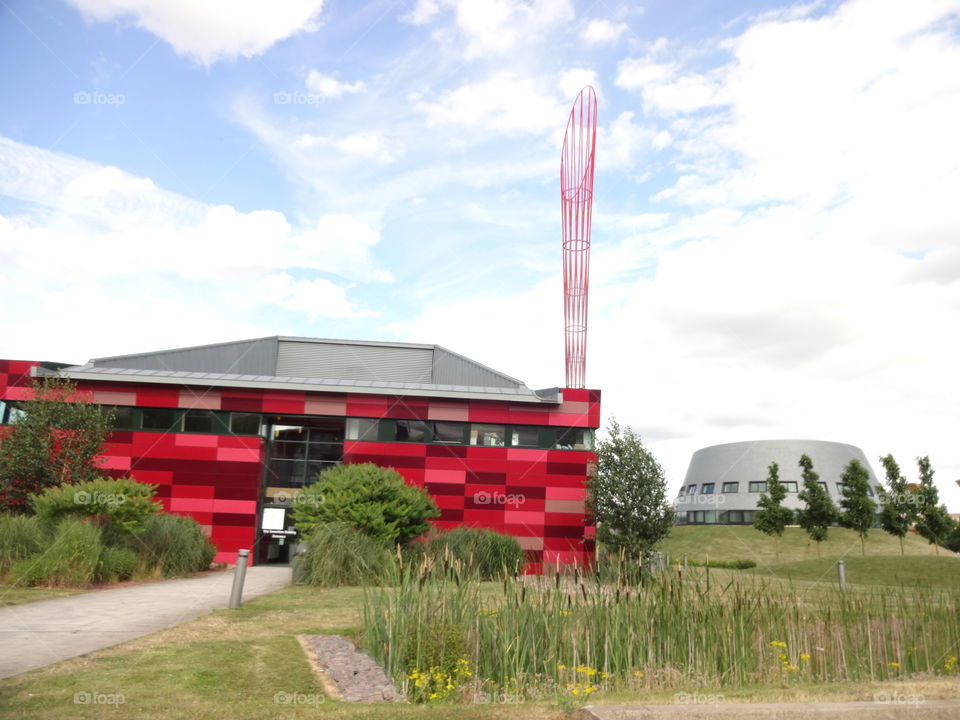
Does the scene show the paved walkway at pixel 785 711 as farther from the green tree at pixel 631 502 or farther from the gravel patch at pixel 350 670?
the green tree at pixel 631 502

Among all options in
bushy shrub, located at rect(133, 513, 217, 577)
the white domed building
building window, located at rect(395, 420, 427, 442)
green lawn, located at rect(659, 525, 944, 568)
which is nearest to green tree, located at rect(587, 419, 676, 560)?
building window, located at rect(395, 420, 427, 442)

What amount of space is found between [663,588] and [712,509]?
67246 millimetres

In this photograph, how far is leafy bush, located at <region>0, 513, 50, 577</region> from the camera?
1435 cm

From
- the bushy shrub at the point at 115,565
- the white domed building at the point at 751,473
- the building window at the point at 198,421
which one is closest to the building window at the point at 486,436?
the building window at the point at 198,421

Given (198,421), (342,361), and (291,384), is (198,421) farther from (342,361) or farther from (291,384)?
(342,361)

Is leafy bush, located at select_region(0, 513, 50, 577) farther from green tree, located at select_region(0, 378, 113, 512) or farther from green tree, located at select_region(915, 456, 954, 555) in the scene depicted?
green tree, located at select_region(915, 456, 954, 555)

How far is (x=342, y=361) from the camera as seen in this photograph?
38.6 meters

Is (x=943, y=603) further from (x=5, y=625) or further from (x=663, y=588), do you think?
(x=5, y=625)

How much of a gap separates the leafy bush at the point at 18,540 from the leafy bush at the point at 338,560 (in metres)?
5.20

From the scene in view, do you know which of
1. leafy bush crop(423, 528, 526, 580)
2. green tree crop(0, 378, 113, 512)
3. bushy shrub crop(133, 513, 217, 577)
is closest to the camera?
bushy shrub crop(133, 513, 217, 577)

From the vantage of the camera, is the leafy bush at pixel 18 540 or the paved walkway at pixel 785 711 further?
the leafy bush at pixel 18 540

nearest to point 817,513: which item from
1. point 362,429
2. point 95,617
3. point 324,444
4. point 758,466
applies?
point 362,429

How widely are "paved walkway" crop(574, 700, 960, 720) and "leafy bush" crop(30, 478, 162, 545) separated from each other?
560 inches

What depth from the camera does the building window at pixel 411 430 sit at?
26688 mm
